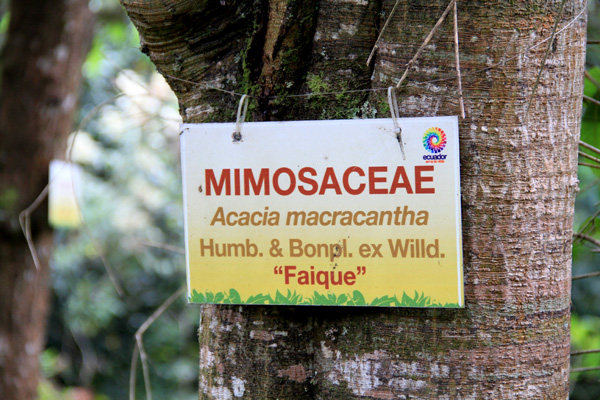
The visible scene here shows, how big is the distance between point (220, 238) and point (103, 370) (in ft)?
11.4

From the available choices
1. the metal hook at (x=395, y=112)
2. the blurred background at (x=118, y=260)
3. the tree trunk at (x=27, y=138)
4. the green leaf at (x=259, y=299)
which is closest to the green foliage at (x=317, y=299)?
the green leaf at (x=259, y=299)

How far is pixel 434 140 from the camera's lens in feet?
2.42

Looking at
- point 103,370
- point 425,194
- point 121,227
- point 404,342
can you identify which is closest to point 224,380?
point 404,342

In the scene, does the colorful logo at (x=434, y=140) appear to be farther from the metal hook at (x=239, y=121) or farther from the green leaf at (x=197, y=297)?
the green leaf at (x=197, y=297)

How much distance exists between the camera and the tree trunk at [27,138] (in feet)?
7.66

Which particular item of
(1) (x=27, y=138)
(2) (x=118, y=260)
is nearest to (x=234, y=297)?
(1) (x=27, y=138)

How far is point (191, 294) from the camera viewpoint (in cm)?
82

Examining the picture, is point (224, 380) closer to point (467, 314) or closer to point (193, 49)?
point (467, 314)

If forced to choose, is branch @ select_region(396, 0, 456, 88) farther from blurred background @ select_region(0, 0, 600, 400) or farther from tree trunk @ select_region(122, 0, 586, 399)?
blurred background @ select_region(0, 0, 600, 400)

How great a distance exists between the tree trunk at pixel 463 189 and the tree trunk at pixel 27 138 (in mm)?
1789

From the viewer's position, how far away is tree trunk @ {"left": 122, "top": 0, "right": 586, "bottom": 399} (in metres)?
0.73

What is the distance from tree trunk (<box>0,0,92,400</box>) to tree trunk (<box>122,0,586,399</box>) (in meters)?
1.79

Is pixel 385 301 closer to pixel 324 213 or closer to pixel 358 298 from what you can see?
pixel 358 298

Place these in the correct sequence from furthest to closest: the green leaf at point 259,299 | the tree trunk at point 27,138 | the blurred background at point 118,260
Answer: the blurred background at point 118,260 < the tree trunk at point 27,138 < the green leaf at point 259,299
